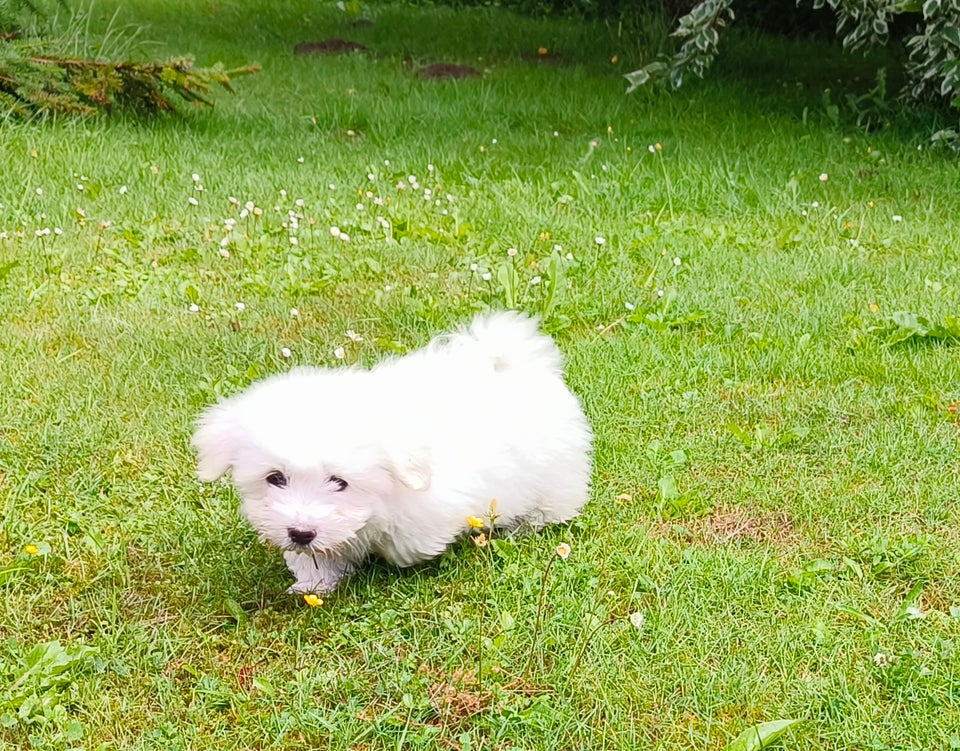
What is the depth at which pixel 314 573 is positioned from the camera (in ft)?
9.84

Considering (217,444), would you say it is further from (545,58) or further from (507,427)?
(545,58)

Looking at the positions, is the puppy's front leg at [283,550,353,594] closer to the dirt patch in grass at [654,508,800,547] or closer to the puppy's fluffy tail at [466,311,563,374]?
the puppy's fluffy tail at [466,311,563,374]

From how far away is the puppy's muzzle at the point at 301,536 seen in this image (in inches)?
102

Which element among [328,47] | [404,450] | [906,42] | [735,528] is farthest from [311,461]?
[328,47]

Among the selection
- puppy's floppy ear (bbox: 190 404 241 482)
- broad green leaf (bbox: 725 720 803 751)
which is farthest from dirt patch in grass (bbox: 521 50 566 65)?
broad green leaf (bbox: 725 720 803 751)

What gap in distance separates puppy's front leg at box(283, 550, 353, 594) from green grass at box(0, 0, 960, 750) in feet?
0.17

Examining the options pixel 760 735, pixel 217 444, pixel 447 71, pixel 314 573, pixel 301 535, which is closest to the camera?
pixel 760 735

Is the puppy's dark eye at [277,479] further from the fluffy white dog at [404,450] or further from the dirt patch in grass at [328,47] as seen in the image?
the dirt patch in grass at [328,47]

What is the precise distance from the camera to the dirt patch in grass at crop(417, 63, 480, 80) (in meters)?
9.72

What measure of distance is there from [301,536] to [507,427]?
751 millimetres

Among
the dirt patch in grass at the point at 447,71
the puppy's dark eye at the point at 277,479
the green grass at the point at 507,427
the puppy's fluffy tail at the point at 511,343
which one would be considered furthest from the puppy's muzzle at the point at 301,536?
the dirt patch in grass at the point at 447,71

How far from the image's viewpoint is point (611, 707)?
2598mm

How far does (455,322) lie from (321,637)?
6.51 ft

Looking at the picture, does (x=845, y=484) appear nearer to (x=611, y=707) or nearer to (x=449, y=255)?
(x=611, y=707)
